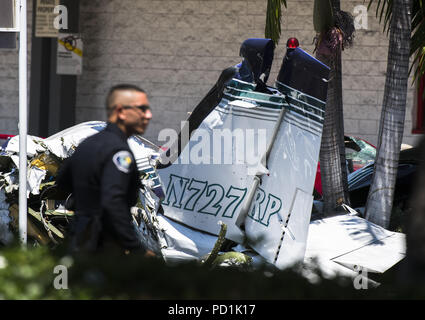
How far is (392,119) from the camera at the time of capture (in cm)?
748

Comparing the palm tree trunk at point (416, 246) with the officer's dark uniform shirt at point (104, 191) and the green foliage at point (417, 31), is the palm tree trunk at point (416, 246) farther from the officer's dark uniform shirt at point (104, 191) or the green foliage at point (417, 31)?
the green foliage at point (417, 31)

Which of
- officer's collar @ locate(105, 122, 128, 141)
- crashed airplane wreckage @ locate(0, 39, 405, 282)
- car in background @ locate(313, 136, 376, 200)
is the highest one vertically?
officer's collar @ locate(105, 122, 128, 141)

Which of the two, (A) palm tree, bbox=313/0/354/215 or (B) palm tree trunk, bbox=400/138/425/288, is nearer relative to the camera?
(B) palm tree trunk, bbox=400/138/425/288

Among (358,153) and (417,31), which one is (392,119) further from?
(358,153)

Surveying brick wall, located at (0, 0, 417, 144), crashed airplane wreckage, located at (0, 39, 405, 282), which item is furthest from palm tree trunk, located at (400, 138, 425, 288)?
brick wall, located at (0, 0, 417, 144)

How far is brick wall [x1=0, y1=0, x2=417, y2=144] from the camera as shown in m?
14.6

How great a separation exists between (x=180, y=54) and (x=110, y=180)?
1201 centimetres

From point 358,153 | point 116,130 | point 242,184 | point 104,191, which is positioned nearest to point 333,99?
point 242,184

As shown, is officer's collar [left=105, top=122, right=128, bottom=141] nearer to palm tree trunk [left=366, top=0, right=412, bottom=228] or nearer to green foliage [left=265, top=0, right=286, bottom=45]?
green foliage [left=265, top=0, right=286, bottom=45]

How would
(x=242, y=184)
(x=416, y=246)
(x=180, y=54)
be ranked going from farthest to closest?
(x=180, y=54) → (x=242, y=184) → (x=416, y=246)

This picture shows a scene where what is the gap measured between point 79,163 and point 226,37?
1169 cm

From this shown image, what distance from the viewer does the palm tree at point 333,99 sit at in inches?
294

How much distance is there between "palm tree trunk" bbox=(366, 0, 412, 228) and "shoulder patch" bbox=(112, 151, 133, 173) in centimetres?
428

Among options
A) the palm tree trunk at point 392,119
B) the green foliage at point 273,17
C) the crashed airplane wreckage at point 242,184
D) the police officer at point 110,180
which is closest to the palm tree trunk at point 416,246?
the police officer at point 110,180
